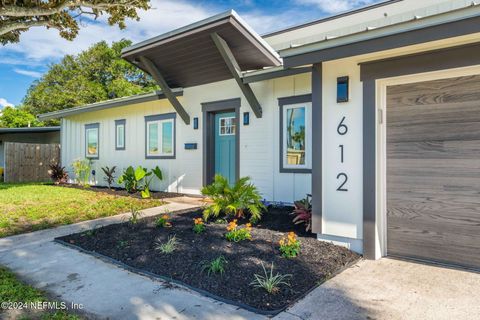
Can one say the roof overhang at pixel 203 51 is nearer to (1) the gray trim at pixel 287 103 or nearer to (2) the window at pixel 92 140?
(1) the gray trim at pixel 287 103

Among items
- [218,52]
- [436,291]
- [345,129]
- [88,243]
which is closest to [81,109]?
[218,52]

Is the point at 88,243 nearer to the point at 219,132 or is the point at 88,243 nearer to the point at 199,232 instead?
the point at 199,232

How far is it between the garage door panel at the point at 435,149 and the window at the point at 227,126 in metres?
4.55

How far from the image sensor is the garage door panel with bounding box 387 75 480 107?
322cm

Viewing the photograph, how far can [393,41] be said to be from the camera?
3207 mm

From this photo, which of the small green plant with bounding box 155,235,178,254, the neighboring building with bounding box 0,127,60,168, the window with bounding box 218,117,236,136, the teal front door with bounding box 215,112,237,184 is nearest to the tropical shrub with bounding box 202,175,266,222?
the small green plant with bounding box 155,235,178,254

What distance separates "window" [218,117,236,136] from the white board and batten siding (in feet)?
1.65

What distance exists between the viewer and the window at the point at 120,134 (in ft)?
34.2

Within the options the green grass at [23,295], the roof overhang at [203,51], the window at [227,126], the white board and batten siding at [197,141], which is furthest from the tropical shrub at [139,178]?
the green grass at [23,295]

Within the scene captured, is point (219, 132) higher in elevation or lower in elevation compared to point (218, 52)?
lower

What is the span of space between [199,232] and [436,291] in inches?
112

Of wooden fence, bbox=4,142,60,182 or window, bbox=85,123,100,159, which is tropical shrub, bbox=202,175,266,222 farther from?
wooden fence, bbox=4,142,60,182

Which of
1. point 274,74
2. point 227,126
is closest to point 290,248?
point 274,74

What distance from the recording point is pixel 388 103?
3699mm
